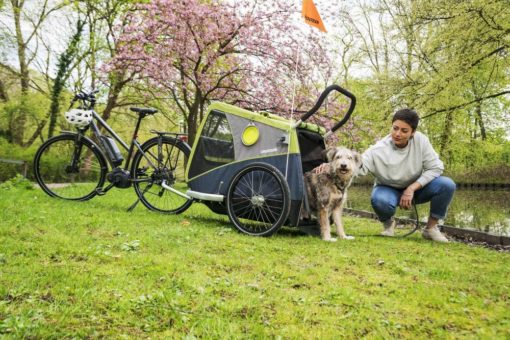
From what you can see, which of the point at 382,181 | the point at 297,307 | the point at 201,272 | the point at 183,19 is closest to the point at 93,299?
the point at 201,272

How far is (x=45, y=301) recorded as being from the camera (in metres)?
1.97

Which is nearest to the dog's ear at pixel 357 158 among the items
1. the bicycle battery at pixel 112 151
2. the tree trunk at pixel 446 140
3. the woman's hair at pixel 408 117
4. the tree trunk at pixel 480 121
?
the woman's hair at pixel 408 117

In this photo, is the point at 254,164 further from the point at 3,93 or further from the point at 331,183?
the point at 3,93

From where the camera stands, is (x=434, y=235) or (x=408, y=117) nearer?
(x=408, y=117)

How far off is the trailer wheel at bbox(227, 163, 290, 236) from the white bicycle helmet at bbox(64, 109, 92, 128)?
2728 millimetres

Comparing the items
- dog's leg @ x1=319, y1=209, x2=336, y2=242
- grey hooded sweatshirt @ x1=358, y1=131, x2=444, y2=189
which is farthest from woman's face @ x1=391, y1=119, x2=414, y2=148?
dog's leg @ x1=319, y1=209, x2=336, y2=242

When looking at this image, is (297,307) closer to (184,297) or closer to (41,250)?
(184,297)

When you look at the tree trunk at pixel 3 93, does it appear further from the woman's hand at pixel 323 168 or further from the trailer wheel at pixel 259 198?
the woman's hand at pixel 323 168

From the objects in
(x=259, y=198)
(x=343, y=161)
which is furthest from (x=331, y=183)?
(x=259, y=198)

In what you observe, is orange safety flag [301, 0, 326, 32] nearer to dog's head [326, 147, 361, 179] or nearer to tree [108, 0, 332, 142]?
dog's head [326, 147, 361, 179]

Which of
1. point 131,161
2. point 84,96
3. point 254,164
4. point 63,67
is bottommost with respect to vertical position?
point 131,161

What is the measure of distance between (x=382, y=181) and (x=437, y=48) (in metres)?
6.59

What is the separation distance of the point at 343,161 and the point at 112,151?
329 cm

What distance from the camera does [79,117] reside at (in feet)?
18.7
